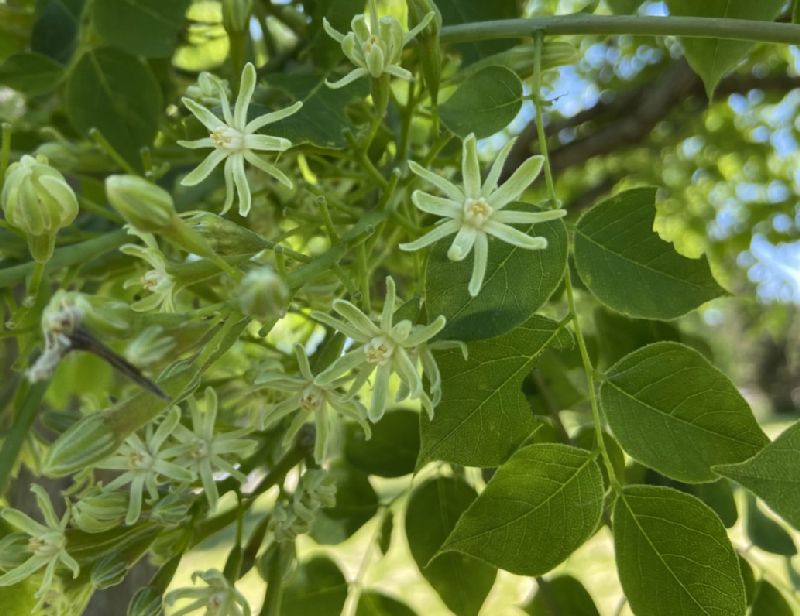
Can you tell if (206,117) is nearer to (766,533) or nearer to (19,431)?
(19,431)

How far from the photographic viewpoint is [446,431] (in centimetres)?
35

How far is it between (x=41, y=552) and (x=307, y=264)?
196 millimetres

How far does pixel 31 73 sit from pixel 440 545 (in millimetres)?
407

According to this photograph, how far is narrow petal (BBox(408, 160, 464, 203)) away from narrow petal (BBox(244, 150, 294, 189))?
0.05 m

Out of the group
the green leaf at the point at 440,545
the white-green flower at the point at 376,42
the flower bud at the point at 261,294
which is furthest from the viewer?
the green leaf at the point at 440,545

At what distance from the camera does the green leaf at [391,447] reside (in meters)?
0.55

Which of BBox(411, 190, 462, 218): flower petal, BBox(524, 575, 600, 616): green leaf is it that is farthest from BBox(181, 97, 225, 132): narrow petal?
BBox(524, 575, 600, 616): green leaf

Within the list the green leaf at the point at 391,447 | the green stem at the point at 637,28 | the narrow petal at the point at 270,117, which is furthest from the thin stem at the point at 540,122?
the green leaf at the point at 391,447

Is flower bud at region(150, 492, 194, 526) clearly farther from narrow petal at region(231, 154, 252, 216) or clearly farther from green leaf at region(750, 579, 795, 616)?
green leaf at region(750, 579, 795, 616)

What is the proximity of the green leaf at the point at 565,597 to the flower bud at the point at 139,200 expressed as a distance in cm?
33

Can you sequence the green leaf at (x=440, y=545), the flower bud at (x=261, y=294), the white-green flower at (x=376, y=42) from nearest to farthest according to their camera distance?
the flower bud at (x=261, y=294) → the white-green flower at (x=376, y=42) → the green leaf at (x=440, y=545)

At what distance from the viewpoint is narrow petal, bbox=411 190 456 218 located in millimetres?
332

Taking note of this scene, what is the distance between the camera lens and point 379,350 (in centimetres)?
34

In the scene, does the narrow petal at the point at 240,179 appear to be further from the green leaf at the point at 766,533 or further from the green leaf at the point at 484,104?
the green leaf at the point at 766,533
